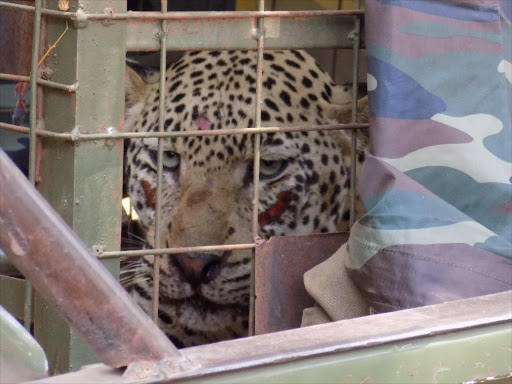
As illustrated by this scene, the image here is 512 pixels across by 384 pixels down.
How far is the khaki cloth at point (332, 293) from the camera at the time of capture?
7.48ft

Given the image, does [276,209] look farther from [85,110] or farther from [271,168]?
[85,110]

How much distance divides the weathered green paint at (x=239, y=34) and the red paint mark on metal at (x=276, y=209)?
1.13m

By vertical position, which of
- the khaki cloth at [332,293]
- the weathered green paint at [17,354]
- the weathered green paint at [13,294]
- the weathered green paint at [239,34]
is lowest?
the weathered green paint at [13,294]

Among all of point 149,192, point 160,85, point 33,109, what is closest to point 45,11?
point 33,109

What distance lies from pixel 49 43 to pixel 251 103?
1380mm

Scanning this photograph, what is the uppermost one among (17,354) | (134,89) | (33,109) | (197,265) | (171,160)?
(33,109)

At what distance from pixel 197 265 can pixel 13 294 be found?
88 cm

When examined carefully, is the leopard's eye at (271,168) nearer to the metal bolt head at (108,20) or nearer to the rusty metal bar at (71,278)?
the metal bolt head at (108,20)

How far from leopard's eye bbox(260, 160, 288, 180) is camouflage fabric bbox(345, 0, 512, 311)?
1.27m

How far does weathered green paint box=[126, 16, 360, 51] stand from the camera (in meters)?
A: 2.34

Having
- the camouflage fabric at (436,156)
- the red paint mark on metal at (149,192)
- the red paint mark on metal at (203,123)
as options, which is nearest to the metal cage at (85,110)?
the camouflage fabric at (436,156)

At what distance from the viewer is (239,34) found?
2443 mm

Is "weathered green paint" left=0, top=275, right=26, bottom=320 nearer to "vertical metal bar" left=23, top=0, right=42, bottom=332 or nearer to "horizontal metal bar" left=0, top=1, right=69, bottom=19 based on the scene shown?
"vertical metal bar" left=23, top=0, right=42, bottom=332

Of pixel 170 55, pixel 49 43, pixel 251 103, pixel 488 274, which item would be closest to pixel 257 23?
pixel 49 43
